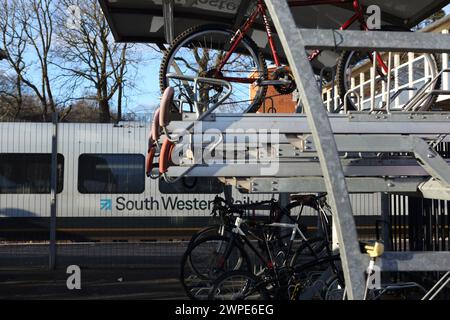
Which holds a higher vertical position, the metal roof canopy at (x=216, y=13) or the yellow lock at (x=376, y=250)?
the metal roof canopy at (x=216, y=13)

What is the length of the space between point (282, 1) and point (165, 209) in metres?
11.4

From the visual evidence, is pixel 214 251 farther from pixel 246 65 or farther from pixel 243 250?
pixel 246 65

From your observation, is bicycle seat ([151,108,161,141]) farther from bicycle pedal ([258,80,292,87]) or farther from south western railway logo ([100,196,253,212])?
south western railway logo ([100,196,253,212])

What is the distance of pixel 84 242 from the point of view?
1323 centimetres

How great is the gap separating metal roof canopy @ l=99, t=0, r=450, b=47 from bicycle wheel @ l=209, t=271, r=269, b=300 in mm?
2847

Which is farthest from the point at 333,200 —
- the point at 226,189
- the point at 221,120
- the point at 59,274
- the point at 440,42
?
the point at 59,274

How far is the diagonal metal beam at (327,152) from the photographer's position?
95.3 inches

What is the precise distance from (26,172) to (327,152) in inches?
498

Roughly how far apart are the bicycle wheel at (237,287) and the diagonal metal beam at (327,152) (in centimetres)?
302

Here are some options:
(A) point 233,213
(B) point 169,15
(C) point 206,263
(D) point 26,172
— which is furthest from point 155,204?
(B) point 169,15

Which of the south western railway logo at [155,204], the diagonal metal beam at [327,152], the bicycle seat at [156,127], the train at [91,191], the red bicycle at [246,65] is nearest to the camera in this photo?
the diagonal metal beam at [327,152]

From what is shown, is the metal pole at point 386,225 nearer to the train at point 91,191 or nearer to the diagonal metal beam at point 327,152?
the diagonal metal beam at point 327,152

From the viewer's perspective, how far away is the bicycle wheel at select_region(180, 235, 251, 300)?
6.07 metres

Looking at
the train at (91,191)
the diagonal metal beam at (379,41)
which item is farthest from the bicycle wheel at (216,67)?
the train at (91,191)
